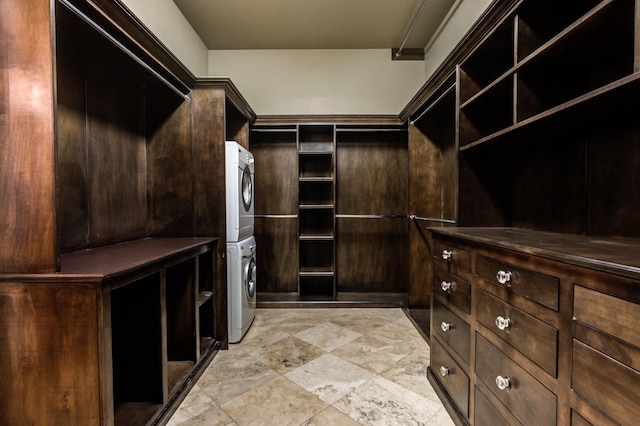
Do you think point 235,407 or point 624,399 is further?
point 235,407

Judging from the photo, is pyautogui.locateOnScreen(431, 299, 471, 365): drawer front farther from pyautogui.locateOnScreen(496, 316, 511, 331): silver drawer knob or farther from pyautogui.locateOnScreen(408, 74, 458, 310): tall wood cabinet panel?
pyautogui.locateOnScreen(408, 74, 458, 310): tall wood cabinet panel

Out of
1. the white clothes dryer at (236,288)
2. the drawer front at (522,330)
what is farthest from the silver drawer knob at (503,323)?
the white clothes dryer at (236,288)

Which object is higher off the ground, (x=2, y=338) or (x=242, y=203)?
(x=242, y=203)

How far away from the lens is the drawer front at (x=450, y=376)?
5.15 ft

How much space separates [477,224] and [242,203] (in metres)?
1.89

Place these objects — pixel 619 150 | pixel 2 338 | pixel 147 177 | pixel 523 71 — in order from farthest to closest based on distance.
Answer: pixel 147 177 → pixel 523 71 → pixel 619 150 → pixel 2 338

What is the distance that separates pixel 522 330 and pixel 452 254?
0.62 meters

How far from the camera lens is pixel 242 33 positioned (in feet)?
11.5

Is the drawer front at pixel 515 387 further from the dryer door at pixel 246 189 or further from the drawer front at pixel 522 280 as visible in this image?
the dryer door at pixel 246 189

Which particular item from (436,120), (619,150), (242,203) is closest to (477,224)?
(619,150)

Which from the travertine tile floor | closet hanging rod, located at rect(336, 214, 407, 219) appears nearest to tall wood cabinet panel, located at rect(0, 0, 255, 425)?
the travertine tile floor

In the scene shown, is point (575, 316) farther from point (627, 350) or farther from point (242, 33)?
point (242, 33)

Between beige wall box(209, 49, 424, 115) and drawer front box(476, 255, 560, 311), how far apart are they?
2943 mm

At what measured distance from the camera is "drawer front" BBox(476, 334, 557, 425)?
1015 millimetres
